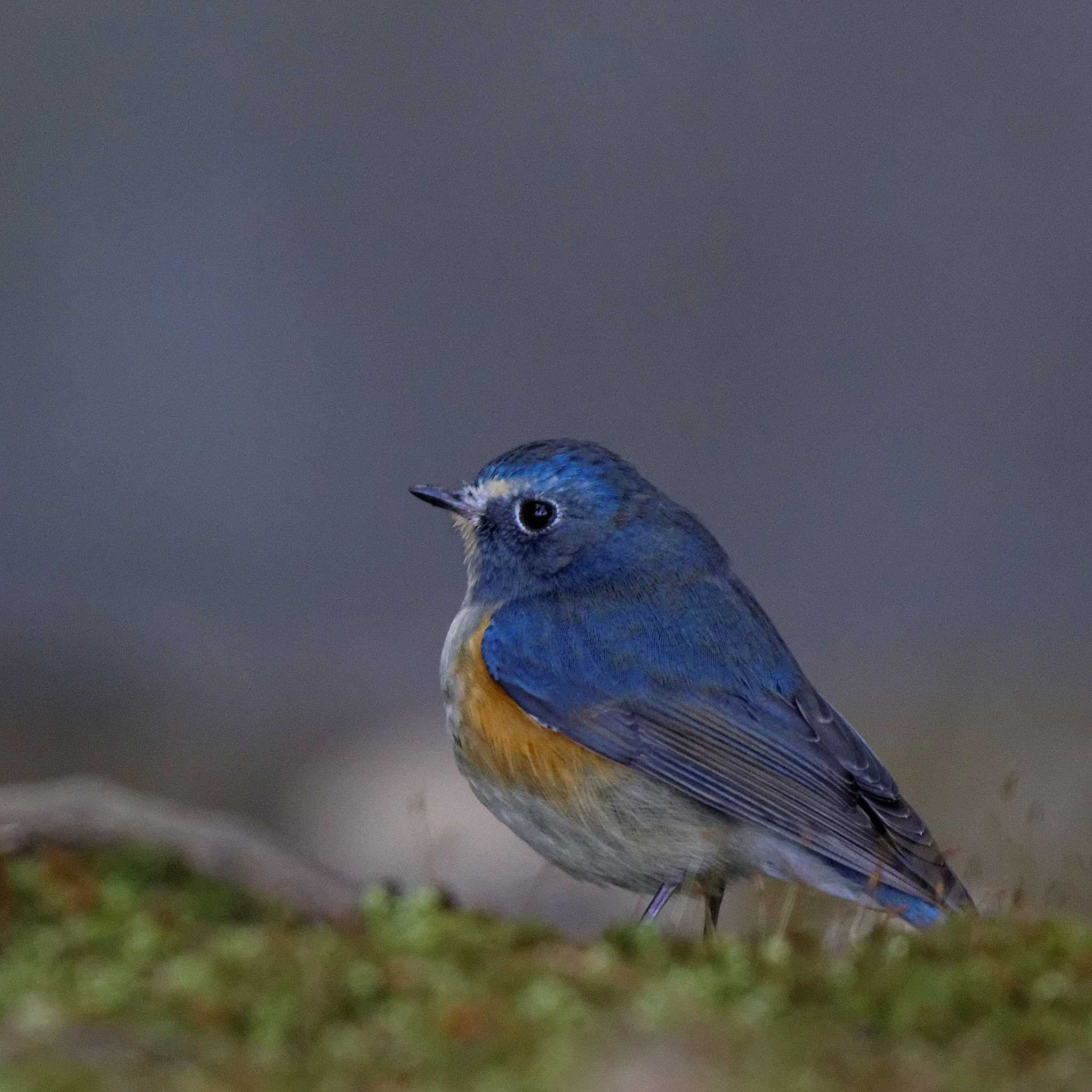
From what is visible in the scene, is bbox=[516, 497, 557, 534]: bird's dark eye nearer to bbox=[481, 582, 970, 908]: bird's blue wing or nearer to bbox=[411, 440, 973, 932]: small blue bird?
bbox=[411, 440, 973, 932]: small blue bird

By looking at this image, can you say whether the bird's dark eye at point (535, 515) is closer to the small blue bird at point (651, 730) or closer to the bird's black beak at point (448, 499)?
the small blue bird at point (651, 730)

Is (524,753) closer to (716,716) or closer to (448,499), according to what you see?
(716,716)

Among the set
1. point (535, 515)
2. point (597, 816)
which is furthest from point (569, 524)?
point (597, 816)

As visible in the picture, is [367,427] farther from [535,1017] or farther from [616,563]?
[535,1017]

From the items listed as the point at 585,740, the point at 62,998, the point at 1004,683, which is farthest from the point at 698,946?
the point at 1004,683

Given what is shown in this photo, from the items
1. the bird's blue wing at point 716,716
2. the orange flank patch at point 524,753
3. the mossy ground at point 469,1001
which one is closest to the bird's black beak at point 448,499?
the bird's blue wing at point 716,716

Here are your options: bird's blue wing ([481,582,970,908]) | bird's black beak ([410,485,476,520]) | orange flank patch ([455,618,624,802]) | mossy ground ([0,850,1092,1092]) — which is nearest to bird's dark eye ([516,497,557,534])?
bird's black beak ([410,485,476,520])
